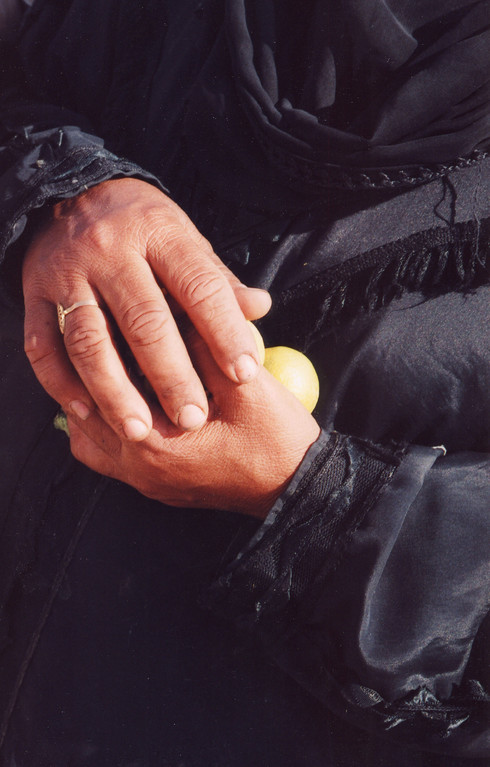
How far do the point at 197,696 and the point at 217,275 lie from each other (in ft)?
3.21

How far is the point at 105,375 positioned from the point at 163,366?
0.12 meters

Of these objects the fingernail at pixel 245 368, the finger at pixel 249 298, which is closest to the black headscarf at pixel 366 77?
the finger at pixel 249 298

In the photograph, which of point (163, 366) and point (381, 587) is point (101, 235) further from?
point (381, 587)

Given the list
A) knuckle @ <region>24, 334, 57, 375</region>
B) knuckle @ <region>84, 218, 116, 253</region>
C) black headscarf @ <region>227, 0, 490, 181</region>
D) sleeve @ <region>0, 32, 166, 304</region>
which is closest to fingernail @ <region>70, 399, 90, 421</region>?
knuckle @ <region>24, 334, 57, 375</region>

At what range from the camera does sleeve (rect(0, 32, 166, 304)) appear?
1.39 meters

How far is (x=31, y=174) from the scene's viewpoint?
4.79 ft

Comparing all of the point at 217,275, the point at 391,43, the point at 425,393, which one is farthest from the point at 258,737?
the point at 391,43

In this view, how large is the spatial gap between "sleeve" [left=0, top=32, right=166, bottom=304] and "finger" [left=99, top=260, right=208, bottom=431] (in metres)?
0.41

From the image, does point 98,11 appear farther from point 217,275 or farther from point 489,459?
point 489,459

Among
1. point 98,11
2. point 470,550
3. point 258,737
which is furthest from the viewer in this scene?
point 98,11

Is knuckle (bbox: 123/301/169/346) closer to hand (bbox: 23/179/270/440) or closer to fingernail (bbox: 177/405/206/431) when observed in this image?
hand (bbox: 23/179/270/440)

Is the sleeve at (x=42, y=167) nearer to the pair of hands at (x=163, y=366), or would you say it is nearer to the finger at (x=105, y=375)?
the pair of hands at (x=163, y=366)

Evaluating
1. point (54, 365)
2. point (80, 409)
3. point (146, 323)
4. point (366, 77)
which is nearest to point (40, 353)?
point (54, 365)

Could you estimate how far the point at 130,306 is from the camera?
1175 mm
